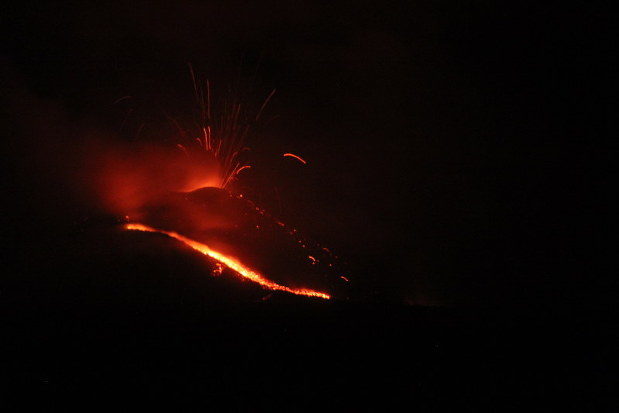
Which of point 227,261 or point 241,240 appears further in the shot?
point 241,240

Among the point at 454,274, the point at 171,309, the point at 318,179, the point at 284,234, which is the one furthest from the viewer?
the point at 318,179

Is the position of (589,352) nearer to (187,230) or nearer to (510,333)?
(510,333)

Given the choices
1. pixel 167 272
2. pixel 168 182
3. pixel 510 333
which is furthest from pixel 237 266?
pixel 168 182

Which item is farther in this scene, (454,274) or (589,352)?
(454,274)

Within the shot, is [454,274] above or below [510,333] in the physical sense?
above

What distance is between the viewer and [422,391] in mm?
3752

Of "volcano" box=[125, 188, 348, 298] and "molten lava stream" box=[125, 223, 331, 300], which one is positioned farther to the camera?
"volcano" box=[125, 188, 348, 298]

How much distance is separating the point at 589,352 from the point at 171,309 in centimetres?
522

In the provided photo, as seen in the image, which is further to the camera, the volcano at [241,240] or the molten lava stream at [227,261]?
the volcano at [241,240]

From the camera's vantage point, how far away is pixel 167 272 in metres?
5.13

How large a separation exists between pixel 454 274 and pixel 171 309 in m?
14.0

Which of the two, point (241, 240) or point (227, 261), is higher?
point (241, 240)

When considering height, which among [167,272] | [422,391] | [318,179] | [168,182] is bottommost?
[422,391]

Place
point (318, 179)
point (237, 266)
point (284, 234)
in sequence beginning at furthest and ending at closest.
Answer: point (318, 179) < point (284, 234) < point (237, 266)
